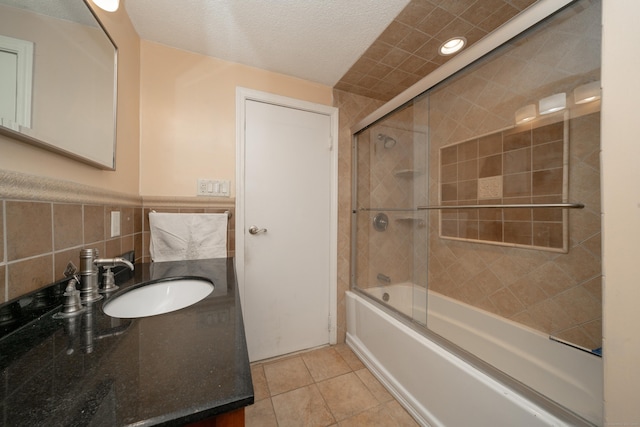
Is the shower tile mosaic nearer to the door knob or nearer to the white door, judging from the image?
the white door

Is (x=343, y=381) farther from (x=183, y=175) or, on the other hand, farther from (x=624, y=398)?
(x=183, y=175)

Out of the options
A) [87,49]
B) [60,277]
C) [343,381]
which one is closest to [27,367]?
[60,277]

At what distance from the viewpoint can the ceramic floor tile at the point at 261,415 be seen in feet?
3.69

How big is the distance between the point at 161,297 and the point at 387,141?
1.74 m

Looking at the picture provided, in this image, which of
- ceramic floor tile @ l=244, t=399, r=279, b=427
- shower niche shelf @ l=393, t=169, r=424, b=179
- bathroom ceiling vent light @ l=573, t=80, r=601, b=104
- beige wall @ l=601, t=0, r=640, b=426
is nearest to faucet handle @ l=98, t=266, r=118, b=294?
ceramic floor tile @ l=244, t=399, r=279, b=427

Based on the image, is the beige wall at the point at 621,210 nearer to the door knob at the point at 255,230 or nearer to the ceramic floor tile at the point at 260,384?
the ceramic floor tile at the point at 260,384

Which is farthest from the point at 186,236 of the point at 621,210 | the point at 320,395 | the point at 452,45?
the point at 452,45

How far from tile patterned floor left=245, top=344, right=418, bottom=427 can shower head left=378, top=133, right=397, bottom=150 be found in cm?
166

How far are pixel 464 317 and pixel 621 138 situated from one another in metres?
1.39

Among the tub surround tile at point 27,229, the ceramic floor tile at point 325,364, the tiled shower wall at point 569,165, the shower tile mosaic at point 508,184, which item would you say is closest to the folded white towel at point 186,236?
the tub surround tile at point 27,229

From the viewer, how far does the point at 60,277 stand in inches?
27.5

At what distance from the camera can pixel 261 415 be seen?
1.17 metres

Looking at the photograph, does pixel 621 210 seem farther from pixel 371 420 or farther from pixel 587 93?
pixel 371 420

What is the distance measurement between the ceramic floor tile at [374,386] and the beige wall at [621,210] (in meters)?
0.99
